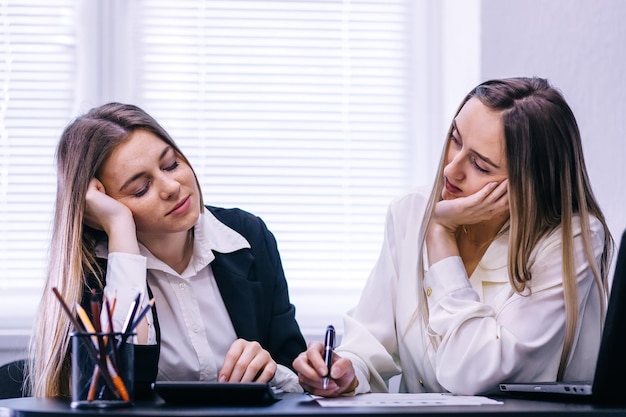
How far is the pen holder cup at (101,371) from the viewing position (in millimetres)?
1098

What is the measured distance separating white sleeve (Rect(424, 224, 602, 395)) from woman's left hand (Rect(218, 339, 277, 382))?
323 mm

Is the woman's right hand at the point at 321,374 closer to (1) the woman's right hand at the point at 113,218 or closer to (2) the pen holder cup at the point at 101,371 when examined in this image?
(2) the pen holder cup at the point at 101,371

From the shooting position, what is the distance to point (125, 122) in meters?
1.77

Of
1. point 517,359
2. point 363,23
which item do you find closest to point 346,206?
point 363,23

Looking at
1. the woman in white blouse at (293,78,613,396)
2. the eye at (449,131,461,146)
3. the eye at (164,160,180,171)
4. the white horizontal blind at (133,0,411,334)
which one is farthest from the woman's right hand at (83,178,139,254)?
the white horizontal blind at (133,0,411,334)

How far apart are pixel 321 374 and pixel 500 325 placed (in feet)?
1.33

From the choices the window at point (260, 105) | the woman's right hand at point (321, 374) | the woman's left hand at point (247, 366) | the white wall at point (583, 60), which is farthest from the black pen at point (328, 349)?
the window at point (260, 105)

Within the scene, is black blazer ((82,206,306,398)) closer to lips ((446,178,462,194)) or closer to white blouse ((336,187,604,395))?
white blouse ((336,187,604,395))

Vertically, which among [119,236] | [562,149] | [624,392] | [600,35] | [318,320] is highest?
[600,35]

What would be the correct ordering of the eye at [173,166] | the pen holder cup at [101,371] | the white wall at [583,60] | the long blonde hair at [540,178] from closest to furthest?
the pen holder cup at [101,371], the long blonde hair at [540,178], the eye at [173,166], the white wall at [583,60]

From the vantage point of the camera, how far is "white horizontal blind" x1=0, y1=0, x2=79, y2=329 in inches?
109

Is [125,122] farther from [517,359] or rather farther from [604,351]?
[604,351]

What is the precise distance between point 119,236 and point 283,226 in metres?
1.26

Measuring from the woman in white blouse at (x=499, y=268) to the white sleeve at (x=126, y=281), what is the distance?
1.18 ft
